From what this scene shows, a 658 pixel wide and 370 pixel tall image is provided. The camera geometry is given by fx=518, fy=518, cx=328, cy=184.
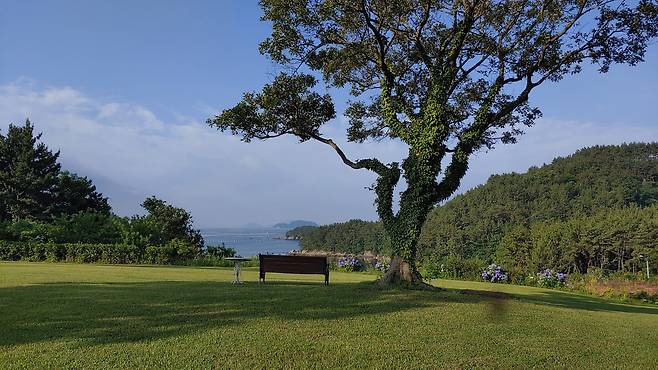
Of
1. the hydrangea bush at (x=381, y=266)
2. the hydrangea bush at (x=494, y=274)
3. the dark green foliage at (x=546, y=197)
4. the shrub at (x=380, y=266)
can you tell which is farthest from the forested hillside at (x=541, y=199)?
the hydrangea bush at (x=494, y=274)

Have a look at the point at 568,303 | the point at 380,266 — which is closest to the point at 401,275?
the point at 568,303

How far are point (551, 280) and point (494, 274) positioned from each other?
6.31 feet

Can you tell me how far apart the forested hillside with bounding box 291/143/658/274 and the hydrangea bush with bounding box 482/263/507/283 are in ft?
173

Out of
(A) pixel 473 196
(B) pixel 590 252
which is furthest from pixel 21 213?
(A) pixel 473 196

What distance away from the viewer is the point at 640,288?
611 inches

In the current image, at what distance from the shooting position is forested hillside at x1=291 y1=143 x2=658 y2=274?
77.2 m

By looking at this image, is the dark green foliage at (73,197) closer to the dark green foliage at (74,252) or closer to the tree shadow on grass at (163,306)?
the dark green foliage at (74,252)

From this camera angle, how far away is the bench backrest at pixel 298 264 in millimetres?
11781

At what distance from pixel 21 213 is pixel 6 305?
35319mm

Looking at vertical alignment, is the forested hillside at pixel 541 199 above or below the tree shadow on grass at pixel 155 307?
above

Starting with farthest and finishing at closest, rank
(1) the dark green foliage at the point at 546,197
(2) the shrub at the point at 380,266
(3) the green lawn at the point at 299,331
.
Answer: (1) the dark green foliage at the point at 546,197, (2) the shrub at the point at 380,266, (3) the green lawn at the point at 299,331

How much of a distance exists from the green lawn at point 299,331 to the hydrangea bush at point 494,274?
9.28 m

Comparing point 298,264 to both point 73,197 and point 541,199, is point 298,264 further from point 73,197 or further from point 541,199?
point 541,199

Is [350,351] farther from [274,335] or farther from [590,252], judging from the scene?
[590,252]
